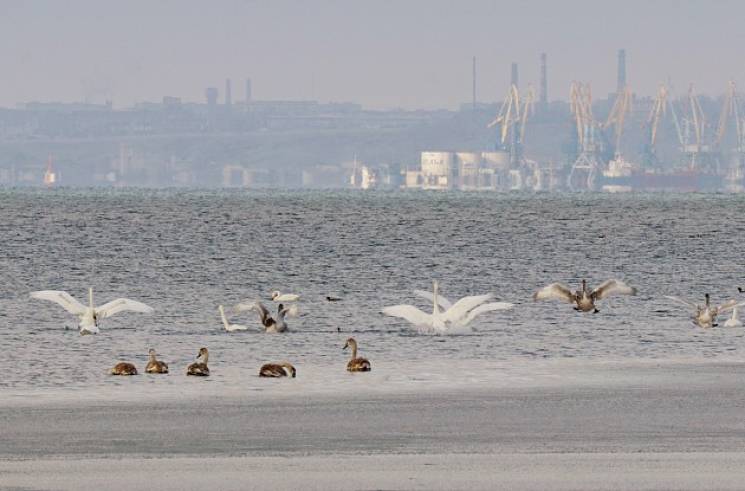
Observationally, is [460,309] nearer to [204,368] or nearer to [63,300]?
[63,300]

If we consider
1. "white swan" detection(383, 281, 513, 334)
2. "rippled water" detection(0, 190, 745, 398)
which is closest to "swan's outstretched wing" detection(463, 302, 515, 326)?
"white swan" detection(383, 281, 513, 334)

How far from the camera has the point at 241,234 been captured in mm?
118000

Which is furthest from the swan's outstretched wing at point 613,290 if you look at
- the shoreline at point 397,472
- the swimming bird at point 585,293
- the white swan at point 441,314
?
the shoreline at point 397,472

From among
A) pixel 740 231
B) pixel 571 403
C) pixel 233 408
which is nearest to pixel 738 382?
pixel 571 403

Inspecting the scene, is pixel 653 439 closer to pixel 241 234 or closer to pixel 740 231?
pixel 241 234

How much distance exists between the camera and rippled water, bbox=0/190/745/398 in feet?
99.9

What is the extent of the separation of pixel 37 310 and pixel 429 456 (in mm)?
26482

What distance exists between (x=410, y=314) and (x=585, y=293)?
892cm

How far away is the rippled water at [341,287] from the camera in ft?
99.9

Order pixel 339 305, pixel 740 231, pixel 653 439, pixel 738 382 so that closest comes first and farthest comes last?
pixel 653 439 < pixel 738 382 < pixel 339 305 < pixel 740 231

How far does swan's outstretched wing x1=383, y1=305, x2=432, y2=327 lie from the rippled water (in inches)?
15.3

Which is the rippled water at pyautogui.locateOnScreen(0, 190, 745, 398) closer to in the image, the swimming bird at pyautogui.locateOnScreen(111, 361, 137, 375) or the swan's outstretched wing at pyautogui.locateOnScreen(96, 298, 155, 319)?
the swimming bird at pyautogui.locateOnScreen(111, 361, 137, 375)

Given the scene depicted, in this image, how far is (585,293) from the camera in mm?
41688

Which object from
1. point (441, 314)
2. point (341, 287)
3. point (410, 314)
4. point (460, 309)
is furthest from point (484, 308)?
point (341, 287)
